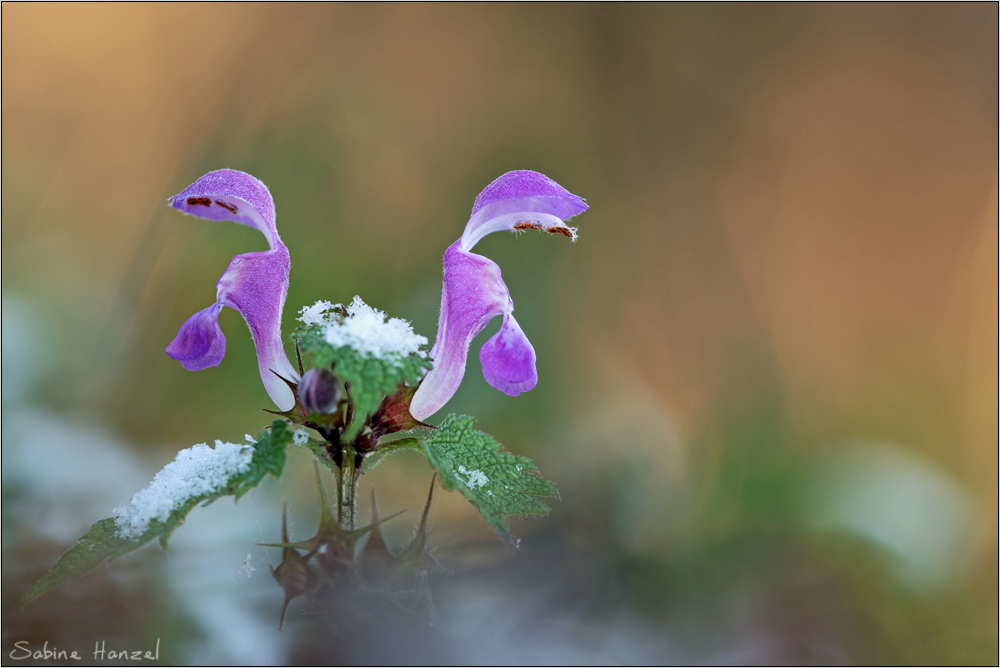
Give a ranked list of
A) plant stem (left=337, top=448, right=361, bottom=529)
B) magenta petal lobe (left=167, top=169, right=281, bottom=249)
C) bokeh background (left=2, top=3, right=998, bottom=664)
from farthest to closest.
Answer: bokeh background (left=2, top=3, right=998, bottom=664) → magenta petal lobe (left=167, top=169, right=281, bottom=249) → plant stem (left=337, top=448, right=361, bottom=529)

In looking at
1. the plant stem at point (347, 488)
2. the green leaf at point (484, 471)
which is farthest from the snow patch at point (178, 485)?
the green leaf at point (484, 471)

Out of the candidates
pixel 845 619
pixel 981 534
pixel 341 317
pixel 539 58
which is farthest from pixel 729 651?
pixel 539 58

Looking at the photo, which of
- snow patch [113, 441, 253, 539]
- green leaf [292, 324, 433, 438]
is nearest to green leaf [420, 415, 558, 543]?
green leaf [292, 324, 433, 438]

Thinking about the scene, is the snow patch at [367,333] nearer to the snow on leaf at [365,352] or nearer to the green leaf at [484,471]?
the snow on leaf at [365,352]

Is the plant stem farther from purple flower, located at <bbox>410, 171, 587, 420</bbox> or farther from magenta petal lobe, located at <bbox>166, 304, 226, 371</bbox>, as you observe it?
magenta petal lobe, located at <bbox>166, 304, 226, 371</bbox>

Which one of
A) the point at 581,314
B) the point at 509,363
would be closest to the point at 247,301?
the point at 509,363

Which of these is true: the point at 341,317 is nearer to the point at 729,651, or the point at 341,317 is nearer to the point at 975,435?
the point at 729,651
